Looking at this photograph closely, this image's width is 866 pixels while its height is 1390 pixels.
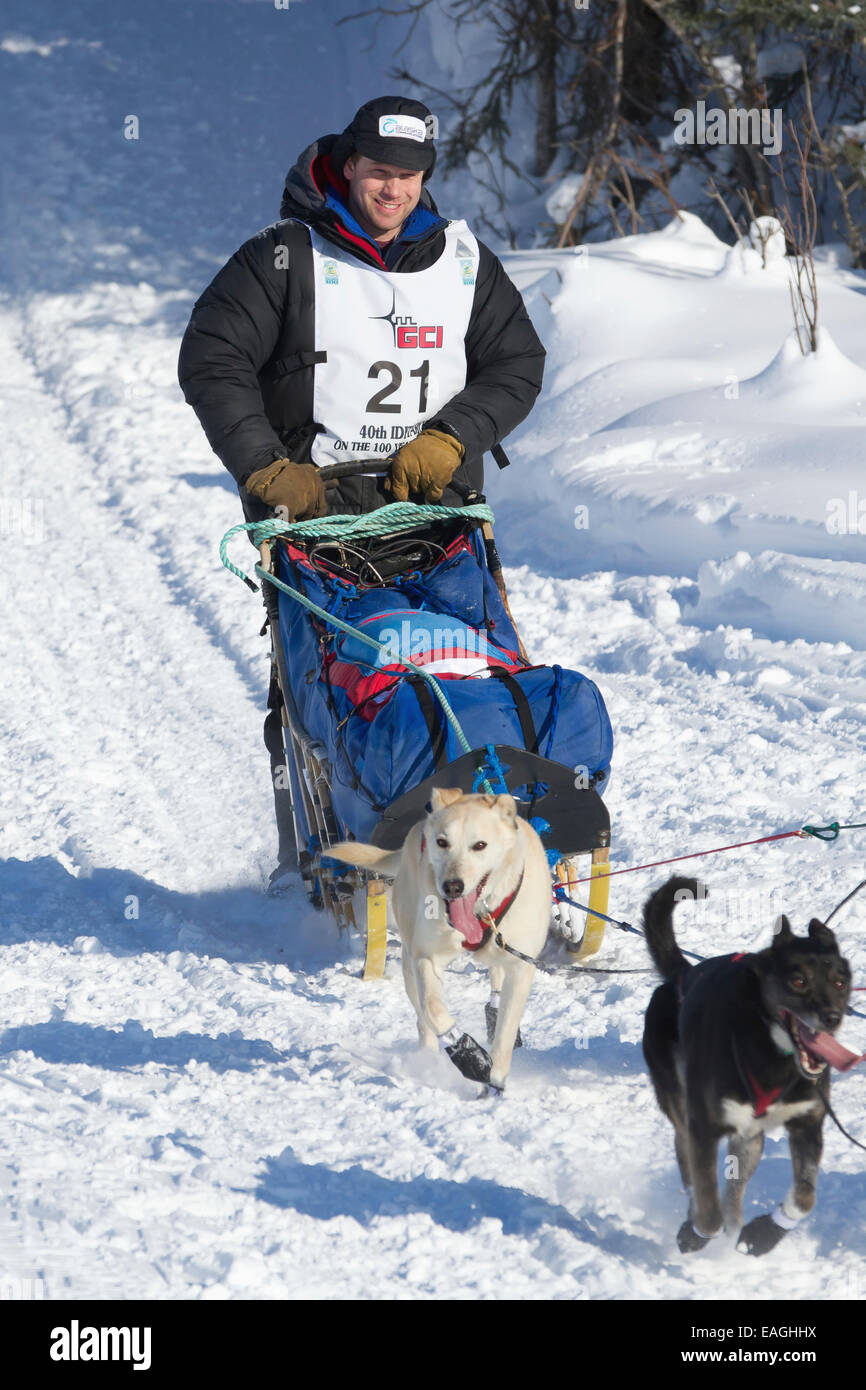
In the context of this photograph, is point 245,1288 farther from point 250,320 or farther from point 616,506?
point 616,506

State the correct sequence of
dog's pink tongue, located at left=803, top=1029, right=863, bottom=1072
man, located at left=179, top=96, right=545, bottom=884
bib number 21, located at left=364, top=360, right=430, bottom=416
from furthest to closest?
bib number 21, located at left=364, top=360, right=430, bottom=416 → man, located at left=179, top=96, right=545, bottom=884 → dog's pink tongue, located at left=803, top=1029, right=863, bottom=1072

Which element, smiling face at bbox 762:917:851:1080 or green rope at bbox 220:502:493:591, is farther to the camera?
green rope at bbox 220:502:493:591

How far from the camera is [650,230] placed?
34.2 ft

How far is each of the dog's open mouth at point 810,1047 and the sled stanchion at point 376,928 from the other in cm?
147

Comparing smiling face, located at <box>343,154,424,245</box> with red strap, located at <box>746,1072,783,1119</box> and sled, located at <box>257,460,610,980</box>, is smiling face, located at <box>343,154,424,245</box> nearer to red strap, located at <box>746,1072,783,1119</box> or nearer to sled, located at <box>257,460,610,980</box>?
sled, located at <box>257,460,610,980</box>

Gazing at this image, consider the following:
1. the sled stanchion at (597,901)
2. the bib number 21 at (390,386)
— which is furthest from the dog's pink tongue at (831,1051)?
the bib number 21 at (390,386)

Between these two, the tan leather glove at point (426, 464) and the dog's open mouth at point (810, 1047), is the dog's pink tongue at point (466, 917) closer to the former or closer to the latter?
the dog's open mouth at point (810, 1047)

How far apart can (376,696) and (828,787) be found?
1664mm

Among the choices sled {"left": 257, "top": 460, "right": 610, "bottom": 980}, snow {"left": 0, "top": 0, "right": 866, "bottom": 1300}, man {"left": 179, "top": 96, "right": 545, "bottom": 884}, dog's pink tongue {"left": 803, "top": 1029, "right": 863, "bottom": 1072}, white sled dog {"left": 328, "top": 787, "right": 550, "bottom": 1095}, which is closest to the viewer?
dog's pink tongue {"left": 803, "top": 1029, "right": 863, "bottom": 1072}

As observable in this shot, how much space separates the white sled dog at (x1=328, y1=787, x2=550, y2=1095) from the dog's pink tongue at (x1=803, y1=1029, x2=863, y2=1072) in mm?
867

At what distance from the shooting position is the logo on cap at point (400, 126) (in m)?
3.89

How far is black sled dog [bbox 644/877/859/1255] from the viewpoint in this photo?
7.27 feet

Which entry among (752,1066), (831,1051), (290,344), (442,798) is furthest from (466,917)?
(290,344)

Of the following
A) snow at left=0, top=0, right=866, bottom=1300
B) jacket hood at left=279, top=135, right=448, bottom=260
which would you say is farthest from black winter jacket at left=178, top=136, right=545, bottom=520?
snow at left=0, top=0, right=866, bottom=1300
